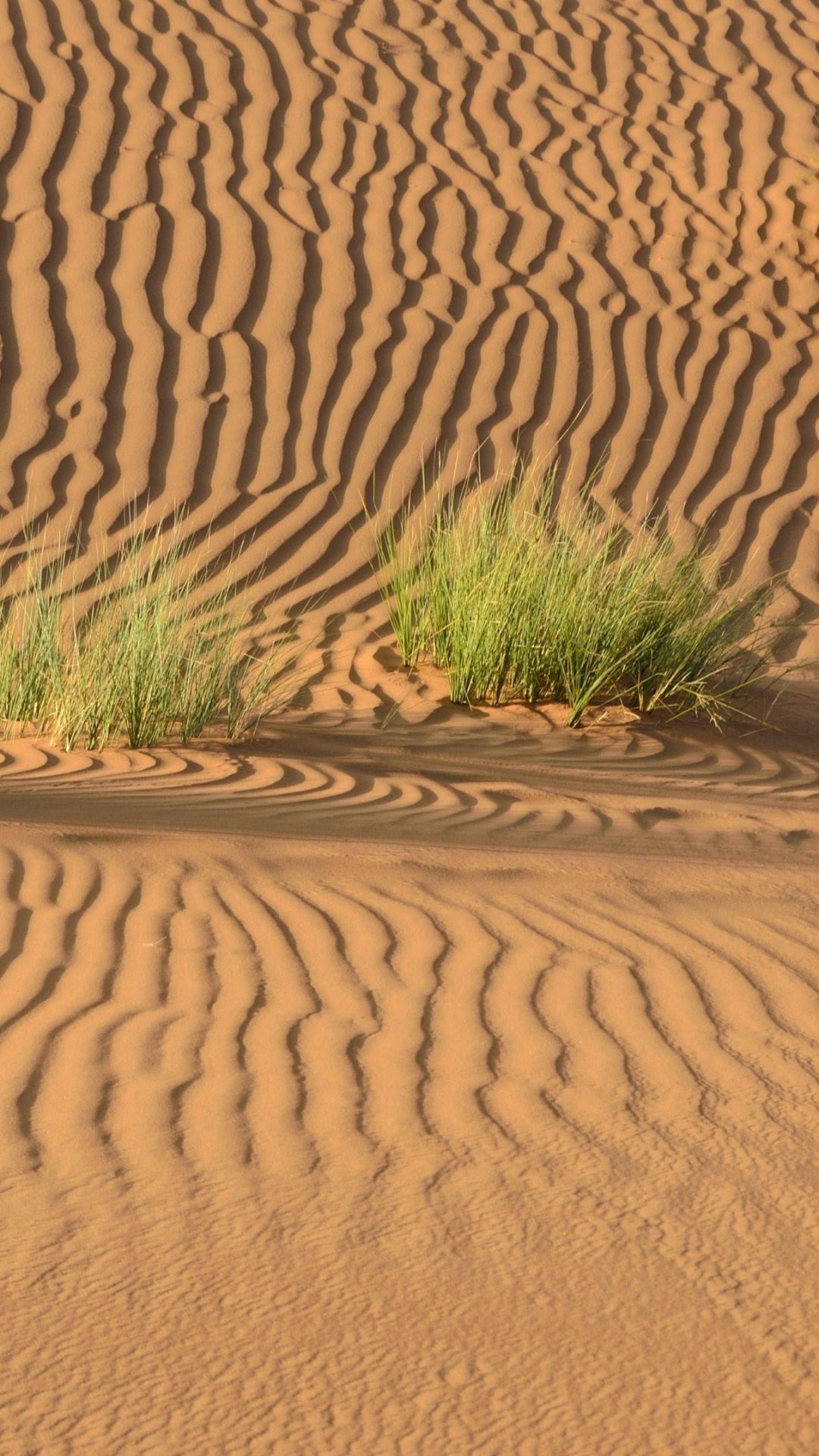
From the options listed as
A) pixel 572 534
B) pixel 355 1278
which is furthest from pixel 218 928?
pixel 572 534

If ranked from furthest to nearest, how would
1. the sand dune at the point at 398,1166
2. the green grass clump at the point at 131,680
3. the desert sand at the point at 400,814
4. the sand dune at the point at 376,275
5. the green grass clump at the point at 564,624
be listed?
the sand dune at the point at 376,275 → the green grass clump at the point at 564,624 → the green grass clump at the point at 131,680 → the desert sand at the point at 400,814 → the sand dune at the point at 398,1166

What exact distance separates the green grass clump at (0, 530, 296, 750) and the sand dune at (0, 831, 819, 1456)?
1.69m

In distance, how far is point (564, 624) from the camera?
657 centimetres

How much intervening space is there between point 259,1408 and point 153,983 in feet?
4.77

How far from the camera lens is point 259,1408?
69.8 inches

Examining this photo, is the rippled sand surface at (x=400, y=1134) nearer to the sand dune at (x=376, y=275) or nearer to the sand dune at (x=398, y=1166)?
the sand dune at (x=398, y=1166)

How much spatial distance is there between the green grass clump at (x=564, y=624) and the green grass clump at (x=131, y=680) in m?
0.79

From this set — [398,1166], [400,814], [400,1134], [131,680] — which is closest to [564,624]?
[131,680]

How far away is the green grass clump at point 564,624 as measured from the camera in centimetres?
661

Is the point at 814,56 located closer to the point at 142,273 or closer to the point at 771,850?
the point at 142,273

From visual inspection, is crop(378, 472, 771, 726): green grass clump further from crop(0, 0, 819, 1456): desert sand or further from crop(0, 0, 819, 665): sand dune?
crop(0, 0, 819, 665): sand dune

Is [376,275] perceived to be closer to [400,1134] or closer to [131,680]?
[131,680]

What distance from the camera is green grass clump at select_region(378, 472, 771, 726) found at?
6605mm

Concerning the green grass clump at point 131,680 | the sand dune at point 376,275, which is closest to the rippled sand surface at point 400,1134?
the green grass clump at point 131,680
